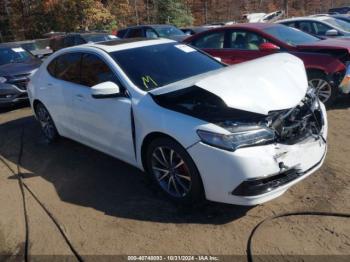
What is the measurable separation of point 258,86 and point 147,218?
1649 millimetres

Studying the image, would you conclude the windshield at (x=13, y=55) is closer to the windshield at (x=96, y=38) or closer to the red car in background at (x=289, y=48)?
the windshield at (x=96, y=38)

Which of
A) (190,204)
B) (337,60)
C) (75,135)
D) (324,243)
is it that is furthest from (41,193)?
(337,60)

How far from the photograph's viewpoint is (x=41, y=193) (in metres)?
4.59

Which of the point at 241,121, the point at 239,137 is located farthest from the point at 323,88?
the point at 239,137

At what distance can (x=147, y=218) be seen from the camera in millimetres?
3836

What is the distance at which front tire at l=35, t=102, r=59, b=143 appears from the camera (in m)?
6.11

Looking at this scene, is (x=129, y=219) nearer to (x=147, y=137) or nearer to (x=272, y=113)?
(x=147, y=137)

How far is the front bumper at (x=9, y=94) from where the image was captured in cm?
886

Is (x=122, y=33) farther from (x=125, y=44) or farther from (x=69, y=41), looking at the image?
(x=125, y=44)

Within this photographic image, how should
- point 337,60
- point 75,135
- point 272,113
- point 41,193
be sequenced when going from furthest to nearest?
point 337,60 → point 75,135 → point 41,193 → point 272,113

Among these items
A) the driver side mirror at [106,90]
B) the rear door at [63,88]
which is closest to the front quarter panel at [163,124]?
the driver side mirror at [106,90]

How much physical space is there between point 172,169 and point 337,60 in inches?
159

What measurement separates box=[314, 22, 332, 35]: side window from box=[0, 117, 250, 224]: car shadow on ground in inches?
299

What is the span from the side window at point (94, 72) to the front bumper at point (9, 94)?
4.47 m
